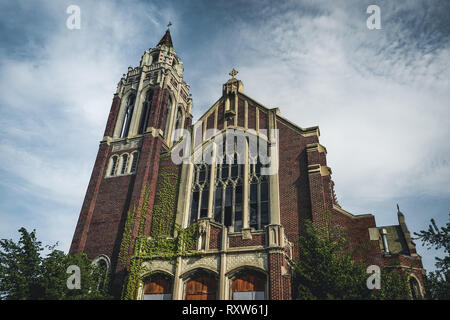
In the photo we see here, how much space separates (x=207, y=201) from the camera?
20109 millimetres

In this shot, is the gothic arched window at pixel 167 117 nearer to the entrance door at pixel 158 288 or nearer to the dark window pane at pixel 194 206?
the dark window pane at pixel 194 206

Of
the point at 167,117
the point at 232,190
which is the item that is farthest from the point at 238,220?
the point at 167,117

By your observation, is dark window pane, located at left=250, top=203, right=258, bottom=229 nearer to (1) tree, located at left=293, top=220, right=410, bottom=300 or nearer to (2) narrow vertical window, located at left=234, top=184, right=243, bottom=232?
(2) narrow vertical window, located at left=234, top=184, right=243, bottom=232

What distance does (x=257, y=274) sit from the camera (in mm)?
14336

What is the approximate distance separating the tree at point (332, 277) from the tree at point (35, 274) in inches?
368

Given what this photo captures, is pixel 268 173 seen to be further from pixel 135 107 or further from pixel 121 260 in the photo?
pixel 135 107

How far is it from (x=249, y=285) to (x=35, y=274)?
32.1 ft

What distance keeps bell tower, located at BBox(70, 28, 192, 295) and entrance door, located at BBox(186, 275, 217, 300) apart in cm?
481

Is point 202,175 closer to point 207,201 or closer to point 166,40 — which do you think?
point 207,201

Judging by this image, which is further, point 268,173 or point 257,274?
point 268,173

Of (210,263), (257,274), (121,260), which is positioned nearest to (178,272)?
(210,263)

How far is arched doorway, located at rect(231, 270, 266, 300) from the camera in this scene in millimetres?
14102

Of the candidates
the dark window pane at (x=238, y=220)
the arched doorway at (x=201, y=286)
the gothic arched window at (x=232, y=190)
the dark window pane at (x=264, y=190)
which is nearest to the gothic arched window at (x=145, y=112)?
the gothic arched window at (x=232, y=190)

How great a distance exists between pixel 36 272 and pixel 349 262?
45.7ft
